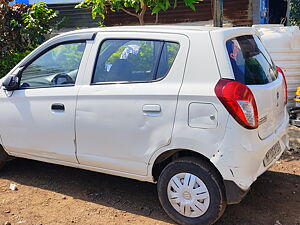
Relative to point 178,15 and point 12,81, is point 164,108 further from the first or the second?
point 178,15

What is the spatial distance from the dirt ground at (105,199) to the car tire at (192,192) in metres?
0.23

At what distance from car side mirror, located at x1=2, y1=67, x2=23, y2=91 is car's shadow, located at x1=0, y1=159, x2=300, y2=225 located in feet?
3.70

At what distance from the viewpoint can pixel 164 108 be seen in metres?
3.05

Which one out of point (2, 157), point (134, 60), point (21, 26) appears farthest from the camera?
point (21, 26)

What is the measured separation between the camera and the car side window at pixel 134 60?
3.16 meters

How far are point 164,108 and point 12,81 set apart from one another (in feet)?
5.85

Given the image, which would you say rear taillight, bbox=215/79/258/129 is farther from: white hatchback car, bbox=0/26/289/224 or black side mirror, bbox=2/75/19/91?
black side mirror, bbox=2/75/19/91

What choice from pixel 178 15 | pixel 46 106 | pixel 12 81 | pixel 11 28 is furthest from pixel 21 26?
pixel 46 106

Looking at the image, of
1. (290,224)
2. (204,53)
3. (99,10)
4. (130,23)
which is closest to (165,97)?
(204,53)

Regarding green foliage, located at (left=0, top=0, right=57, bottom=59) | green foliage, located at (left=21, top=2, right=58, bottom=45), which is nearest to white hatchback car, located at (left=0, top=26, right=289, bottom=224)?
green foliage, located at (left=21, top=2, right=58, bottom=45)

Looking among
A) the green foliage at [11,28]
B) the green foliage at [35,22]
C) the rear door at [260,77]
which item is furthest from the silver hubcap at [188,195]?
the green foliage at [11,28]

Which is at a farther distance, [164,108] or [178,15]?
[178,15]

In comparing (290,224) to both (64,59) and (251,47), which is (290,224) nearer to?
(251,47)

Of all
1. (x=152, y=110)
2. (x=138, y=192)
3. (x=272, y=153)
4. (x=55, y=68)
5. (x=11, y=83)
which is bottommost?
(x=138, y=192)
